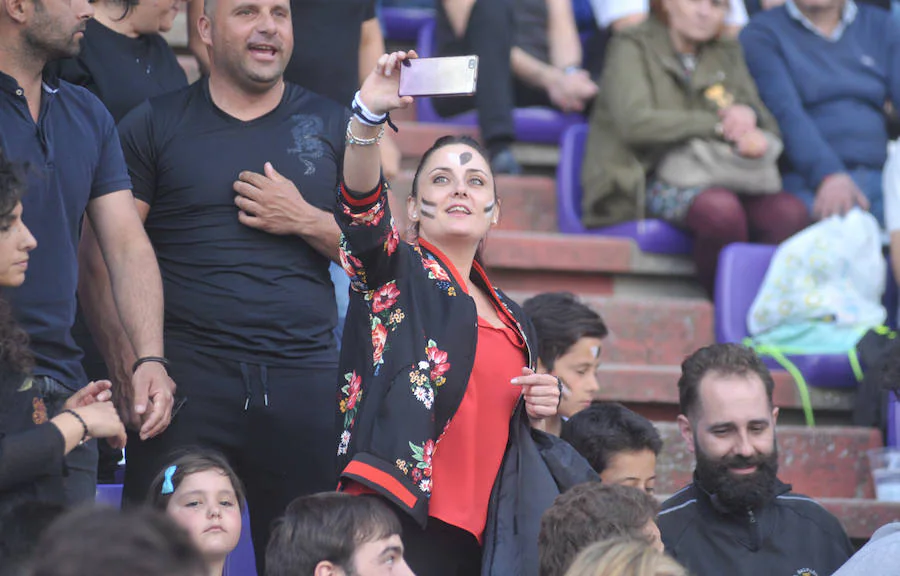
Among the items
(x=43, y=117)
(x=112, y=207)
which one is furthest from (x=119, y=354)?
(x=43, y=117)

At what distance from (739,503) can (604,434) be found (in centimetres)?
43

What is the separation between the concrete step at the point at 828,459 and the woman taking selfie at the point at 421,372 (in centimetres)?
202

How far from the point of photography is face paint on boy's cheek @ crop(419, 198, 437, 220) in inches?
132

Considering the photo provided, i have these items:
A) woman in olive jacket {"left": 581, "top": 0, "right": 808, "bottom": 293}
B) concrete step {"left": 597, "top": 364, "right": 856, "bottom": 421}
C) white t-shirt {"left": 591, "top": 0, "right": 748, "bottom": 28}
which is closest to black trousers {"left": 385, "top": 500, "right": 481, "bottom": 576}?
concrete step {"left": 597, "top": 364, "right": 856, "bottom": 421}

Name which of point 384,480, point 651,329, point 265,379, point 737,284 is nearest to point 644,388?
point 651,329

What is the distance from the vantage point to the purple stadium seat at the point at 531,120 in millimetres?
6422

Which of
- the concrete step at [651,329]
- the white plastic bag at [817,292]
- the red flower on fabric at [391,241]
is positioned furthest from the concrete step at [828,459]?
the red flower on fabric at [391,241]

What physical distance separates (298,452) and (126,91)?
116 cm

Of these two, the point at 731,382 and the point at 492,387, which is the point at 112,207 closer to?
the point at 492,387

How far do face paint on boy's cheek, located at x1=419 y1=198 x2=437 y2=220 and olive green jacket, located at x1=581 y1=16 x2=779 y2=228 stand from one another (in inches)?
100

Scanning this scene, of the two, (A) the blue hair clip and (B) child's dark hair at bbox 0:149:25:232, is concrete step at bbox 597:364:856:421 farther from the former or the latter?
(B) child's dark hair at bbox 0:149:25:232

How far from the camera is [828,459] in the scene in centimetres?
510

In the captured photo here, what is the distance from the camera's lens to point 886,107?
6.58 meters

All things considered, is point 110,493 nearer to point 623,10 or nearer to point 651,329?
point 651,329
